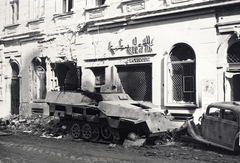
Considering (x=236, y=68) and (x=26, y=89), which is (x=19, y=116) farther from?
(x=236, y=68)

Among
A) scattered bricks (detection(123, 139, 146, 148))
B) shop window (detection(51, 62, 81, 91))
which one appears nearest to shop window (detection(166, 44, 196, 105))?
scattered bricks (detection(123, 139, 146, 148))

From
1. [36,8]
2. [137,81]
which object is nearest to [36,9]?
[36,8]

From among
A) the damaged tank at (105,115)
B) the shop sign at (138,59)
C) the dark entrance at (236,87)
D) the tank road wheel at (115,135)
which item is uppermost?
the shop sign at (138,59)

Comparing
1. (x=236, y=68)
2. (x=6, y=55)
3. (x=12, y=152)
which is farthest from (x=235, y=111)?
(x=6, y=55)

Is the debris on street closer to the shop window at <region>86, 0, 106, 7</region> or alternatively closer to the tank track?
the tank track

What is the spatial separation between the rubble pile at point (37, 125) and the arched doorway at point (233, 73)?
6.90m

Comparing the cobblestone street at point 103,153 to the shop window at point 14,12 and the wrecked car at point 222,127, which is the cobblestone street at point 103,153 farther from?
the shop window at point 14,12

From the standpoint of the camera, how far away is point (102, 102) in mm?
11805

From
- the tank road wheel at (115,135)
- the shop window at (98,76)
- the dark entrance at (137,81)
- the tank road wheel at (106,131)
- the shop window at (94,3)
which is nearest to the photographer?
the tank road wheel at (115,135)

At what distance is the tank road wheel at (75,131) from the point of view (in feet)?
42.2

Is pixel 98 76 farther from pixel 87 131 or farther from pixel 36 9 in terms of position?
pixel 36 9

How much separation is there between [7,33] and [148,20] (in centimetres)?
1111

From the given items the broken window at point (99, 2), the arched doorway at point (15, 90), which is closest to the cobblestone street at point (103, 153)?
the broken window at point (99, 2)

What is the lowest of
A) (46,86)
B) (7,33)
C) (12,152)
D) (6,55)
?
(12,152)
